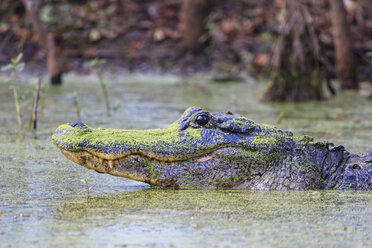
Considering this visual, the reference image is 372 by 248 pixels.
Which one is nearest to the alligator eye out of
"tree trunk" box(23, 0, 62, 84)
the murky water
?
the murky water

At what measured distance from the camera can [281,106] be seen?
8938mm

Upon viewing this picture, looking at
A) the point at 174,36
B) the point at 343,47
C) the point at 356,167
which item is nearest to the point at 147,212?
the point at 356,167

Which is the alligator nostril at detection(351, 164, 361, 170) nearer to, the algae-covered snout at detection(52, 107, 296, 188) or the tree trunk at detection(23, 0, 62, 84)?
the algae-covered snout at detection(52, 107, 296, 188)

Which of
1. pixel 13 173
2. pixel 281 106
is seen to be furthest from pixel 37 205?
pixel 281 106

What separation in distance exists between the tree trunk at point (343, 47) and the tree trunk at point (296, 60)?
157cm

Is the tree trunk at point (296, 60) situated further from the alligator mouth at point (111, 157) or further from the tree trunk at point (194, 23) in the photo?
the alligator mouth at point (111, 157)

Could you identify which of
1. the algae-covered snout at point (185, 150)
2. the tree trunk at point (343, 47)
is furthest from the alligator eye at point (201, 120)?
the tree trunk at point (343, 47)

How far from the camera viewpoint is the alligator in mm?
3818

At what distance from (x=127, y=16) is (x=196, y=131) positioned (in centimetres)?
1370

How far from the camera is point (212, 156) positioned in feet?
12.9

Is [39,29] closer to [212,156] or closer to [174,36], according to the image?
[174,36]

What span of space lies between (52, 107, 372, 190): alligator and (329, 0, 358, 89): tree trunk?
22.7ft

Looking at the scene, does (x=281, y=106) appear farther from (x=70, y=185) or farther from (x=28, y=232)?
(x=28, y=232)

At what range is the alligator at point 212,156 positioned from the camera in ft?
12.5
